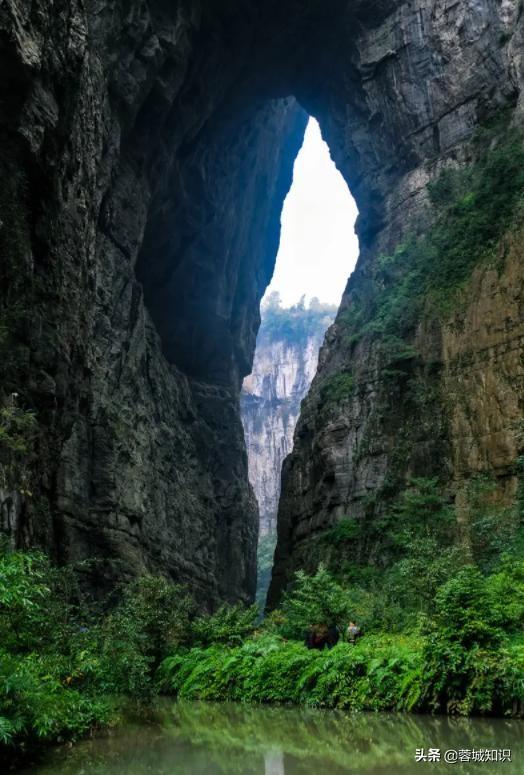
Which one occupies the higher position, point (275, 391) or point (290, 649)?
point (275, 391)

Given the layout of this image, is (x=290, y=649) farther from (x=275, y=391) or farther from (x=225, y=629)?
(x=275, y=391)

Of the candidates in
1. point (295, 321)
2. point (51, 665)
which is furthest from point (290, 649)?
point (295, 321)

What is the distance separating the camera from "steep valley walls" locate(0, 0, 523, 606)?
1488 centimetres

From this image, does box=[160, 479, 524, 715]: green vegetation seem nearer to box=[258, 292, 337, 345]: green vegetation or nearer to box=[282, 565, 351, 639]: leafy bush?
box=[282, 565, 351, 639]: leafy bush

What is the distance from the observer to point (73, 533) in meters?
21.8

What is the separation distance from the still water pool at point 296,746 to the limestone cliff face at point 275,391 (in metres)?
69.3

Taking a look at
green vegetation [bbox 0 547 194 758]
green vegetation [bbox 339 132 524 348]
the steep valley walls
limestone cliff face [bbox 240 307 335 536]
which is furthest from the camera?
limestone cliff face [bbox 240 307 335 536]

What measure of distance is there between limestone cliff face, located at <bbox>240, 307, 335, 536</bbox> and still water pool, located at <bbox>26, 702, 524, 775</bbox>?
6931 centimetres

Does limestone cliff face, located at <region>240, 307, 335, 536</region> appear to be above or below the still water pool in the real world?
above

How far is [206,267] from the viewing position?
39250 millimetres

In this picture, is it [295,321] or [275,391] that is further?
[295,321]

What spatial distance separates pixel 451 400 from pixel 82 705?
52.1ft

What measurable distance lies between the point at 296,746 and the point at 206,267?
3554cm

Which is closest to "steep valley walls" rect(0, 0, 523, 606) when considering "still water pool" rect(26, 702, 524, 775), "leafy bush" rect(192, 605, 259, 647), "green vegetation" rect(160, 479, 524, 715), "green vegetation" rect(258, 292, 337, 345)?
"green vegetation" rect(160, 479, 524, 715)
